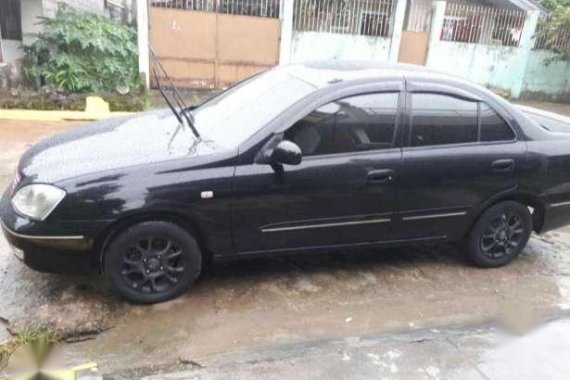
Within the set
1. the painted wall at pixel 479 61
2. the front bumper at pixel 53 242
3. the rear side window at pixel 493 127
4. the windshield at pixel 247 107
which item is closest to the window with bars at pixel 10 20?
the windshield at pixel 247 107

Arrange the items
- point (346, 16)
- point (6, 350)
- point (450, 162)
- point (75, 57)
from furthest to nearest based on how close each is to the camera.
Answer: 1. point (346, 16)
2. point (75, 57)
3. point (450, 162)
4. point (6, 350)

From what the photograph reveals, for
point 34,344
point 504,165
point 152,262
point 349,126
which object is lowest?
point 34,344

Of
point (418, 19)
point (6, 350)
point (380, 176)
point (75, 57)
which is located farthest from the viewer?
point (418, 19)

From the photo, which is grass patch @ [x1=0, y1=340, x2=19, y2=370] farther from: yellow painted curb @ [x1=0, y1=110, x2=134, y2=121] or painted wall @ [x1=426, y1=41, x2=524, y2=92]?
painted wall @ [x1=426, y1=41, x2=524, y2=92]

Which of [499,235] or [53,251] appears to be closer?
[53,251]

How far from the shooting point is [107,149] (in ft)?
11.1

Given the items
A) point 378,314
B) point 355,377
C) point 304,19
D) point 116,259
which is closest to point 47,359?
point 116,259

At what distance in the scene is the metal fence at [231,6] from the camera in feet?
36.3

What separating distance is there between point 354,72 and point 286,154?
1025 mm

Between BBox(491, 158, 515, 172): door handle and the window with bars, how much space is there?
9.30m

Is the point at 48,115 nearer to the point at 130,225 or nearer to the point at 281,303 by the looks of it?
the point at 130,225

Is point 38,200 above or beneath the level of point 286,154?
beneath

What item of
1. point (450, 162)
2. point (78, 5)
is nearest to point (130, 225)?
point (450, 162)

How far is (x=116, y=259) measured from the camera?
10.5 ft
